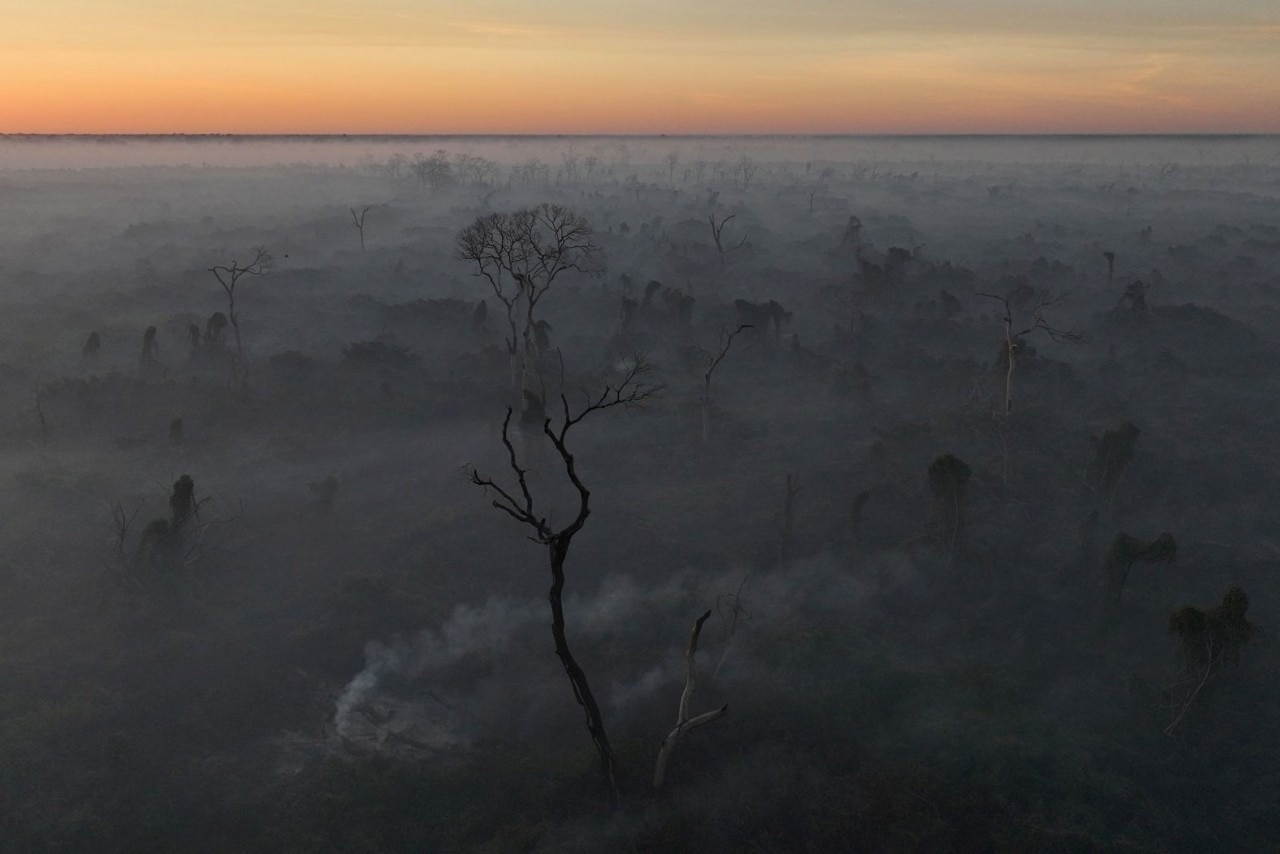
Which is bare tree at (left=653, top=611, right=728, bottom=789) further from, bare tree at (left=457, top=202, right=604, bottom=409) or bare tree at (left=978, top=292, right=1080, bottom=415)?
bare tree at (left=457, top=202, right=604, bottom=409)

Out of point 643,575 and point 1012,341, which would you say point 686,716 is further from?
point 1012,341

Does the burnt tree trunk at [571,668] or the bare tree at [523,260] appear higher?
the bare tree at [523,260]

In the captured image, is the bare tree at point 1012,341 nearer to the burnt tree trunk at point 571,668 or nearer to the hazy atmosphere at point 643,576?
the hazy atmosphere at point 643,576

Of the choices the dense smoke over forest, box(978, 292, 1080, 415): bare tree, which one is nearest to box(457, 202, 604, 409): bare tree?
the dense smoke over forest

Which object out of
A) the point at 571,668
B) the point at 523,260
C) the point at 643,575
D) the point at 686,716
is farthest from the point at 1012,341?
the point at 571,668

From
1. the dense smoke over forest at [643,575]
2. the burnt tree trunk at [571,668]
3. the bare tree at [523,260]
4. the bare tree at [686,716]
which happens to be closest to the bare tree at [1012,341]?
the dense smoke over forest at [643,575]

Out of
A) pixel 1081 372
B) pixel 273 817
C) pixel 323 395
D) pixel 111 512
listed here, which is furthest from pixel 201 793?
pixel 1081 372

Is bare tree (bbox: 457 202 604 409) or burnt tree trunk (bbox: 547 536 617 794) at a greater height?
bare tree (bbox: 457 202 604 409)
